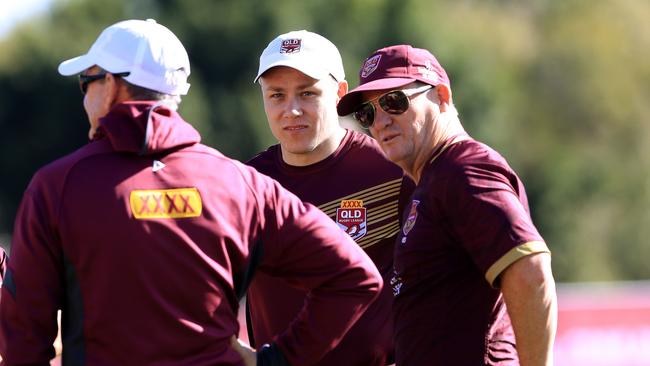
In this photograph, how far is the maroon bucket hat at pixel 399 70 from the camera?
491 cm

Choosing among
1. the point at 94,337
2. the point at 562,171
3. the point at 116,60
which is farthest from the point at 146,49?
the point at 562,171

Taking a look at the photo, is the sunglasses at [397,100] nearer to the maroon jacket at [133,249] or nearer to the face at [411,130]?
the face at [411,130]

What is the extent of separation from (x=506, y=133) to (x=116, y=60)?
3406 centimetres

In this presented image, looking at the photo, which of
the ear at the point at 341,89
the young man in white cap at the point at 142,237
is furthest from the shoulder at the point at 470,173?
the ear at the point at 341,89

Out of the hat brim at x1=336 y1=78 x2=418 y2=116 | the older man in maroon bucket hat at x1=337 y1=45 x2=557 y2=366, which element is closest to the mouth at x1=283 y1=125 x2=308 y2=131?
the hat brim at x1=336 y1=78 x2=418 y2=116

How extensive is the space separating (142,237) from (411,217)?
1178 millimetres

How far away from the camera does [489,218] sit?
429 cm

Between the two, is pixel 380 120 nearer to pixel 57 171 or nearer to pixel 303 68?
pixel 303 68

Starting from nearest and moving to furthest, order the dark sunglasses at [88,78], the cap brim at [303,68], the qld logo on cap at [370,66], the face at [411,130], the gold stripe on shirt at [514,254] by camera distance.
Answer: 1. the dark sunglasses at [88,78]
2. the gold stripe on shirt at [514,254]
3. the face at [411,130]
4. the qld logo on cap at [370,66]
5. the cap brim at [303,68]

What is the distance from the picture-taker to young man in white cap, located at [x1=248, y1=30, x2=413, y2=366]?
5391 millimetres

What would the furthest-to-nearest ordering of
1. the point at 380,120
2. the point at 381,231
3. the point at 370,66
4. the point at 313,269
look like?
the point at 381,231, the point at 370,66, the point at 380,120, the point at 313,269

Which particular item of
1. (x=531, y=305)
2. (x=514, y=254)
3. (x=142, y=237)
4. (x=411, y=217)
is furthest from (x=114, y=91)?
(x=531, y=305)

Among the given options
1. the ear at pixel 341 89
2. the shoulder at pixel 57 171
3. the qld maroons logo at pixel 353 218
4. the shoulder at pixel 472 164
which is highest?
the shoulder at pixel 57 171

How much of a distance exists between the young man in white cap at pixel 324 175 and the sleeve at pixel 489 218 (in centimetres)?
106
